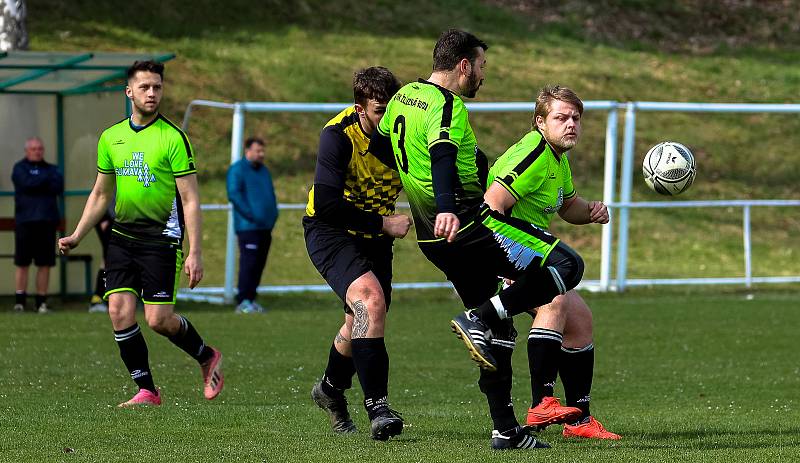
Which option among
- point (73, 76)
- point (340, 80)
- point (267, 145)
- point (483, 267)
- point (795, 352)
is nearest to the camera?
point (483, 267)

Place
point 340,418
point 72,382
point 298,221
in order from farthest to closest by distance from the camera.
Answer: point 298,221 < point 72,382 < point 340,418

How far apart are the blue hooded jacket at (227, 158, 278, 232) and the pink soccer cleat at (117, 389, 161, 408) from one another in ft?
24.9

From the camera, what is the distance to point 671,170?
8.93 m

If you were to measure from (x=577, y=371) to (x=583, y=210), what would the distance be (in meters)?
0.87

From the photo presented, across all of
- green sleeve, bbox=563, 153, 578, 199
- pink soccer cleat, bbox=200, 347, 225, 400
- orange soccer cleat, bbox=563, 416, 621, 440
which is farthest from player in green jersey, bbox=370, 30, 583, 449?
pink soccer cleat, bbox=200, 347, 225, 400

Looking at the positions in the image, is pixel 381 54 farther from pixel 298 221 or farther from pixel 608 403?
pixel 608 403

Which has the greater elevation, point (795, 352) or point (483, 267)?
point (483, 267)

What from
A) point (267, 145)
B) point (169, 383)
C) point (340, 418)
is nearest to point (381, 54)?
point (267, 145)

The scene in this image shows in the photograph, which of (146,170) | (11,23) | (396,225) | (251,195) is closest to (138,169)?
(146,170)

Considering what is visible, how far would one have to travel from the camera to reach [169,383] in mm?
10938

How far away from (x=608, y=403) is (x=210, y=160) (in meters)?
16.8

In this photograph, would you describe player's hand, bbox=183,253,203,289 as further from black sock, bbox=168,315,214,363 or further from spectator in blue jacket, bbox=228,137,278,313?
Result: spectator in blue jacket, bbox=228,137,278,313

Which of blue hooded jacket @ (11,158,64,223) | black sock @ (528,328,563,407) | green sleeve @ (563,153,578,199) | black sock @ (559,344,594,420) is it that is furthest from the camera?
blue hooded jacket @ (11,158,64,223)

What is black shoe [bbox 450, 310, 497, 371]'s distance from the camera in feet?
23.1
